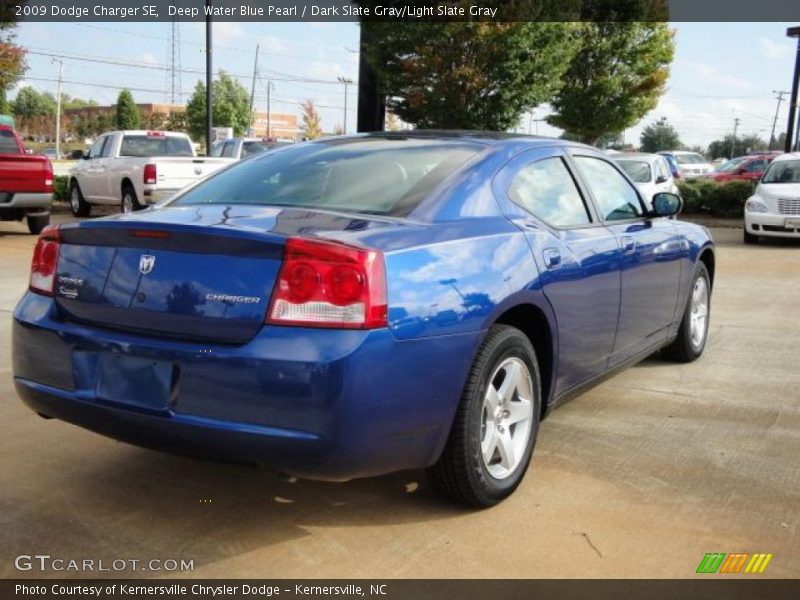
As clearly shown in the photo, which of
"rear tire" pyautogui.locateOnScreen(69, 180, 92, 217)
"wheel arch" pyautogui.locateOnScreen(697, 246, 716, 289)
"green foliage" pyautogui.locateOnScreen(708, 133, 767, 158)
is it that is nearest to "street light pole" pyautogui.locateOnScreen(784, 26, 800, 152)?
"rear tire" pyautogui.locateOnScreen(69, 180, 92, 217)

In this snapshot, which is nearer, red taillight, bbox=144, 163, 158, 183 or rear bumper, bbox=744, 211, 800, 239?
rear bumper, bbox=744, 211, 800, 239

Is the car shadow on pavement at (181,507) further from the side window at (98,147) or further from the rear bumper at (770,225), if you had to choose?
the side window at (98,147)

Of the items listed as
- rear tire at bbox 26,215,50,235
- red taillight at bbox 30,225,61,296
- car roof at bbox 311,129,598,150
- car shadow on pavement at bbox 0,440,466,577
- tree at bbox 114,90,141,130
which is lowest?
rear tire at bbox 26,215,50,235

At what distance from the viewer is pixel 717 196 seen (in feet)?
63.5

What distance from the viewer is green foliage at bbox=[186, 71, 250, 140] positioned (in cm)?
6869

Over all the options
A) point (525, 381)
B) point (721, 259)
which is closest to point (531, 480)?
point (525, 381)

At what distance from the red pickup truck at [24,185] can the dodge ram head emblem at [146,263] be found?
36.9 ft

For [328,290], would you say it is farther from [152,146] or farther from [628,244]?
[152,146]

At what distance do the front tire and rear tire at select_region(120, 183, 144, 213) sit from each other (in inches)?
519

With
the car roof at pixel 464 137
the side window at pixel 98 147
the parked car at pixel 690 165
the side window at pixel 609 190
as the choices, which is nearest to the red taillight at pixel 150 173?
the side window at pixel 98 147

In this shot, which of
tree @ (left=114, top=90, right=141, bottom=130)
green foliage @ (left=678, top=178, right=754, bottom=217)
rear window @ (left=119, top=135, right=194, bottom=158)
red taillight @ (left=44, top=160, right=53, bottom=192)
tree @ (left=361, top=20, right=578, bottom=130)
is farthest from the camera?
tree @ (left=114, top=90, right=141, bottom=130)

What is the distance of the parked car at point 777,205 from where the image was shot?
1420 cm

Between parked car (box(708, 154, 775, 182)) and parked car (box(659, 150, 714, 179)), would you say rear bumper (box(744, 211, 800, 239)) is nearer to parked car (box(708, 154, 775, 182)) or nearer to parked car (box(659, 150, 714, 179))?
parked car (box(708, 154, 775, 182))

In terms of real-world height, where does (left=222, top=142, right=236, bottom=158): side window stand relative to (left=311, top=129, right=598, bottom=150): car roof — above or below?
below
